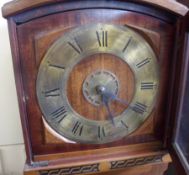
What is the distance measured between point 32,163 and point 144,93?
1.46 feet

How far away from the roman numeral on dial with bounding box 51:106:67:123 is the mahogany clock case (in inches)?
1.7

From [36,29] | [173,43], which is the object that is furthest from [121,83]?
[36,29]

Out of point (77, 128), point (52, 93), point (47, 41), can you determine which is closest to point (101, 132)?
point (77, 128)

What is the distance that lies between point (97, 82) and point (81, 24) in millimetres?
186

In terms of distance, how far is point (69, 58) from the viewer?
29.1 inches

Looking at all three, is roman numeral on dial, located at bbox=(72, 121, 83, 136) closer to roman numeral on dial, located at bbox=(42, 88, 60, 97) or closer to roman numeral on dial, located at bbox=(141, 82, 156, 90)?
roman numeral on dial, located at bbox=(42, 88, 60, 97)

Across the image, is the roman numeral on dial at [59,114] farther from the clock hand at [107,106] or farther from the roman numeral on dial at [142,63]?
the roman numeral on dial at [142,63]

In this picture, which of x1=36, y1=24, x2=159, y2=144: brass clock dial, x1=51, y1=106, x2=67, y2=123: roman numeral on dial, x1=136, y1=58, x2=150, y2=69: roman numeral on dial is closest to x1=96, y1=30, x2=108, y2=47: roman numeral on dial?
x1=36, y1=24, x2=159, y2=144: brass clock dial

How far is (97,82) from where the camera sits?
79cm

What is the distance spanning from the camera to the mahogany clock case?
0.70 metres

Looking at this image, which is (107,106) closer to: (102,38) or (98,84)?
(98,84)

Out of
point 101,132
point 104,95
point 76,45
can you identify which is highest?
point 76,45

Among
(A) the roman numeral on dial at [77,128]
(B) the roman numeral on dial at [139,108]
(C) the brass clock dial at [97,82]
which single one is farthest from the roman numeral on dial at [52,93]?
(B) the roman numeral on dial at [139,108]

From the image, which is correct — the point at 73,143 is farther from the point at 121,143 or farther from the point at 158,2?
the point at 158,2
